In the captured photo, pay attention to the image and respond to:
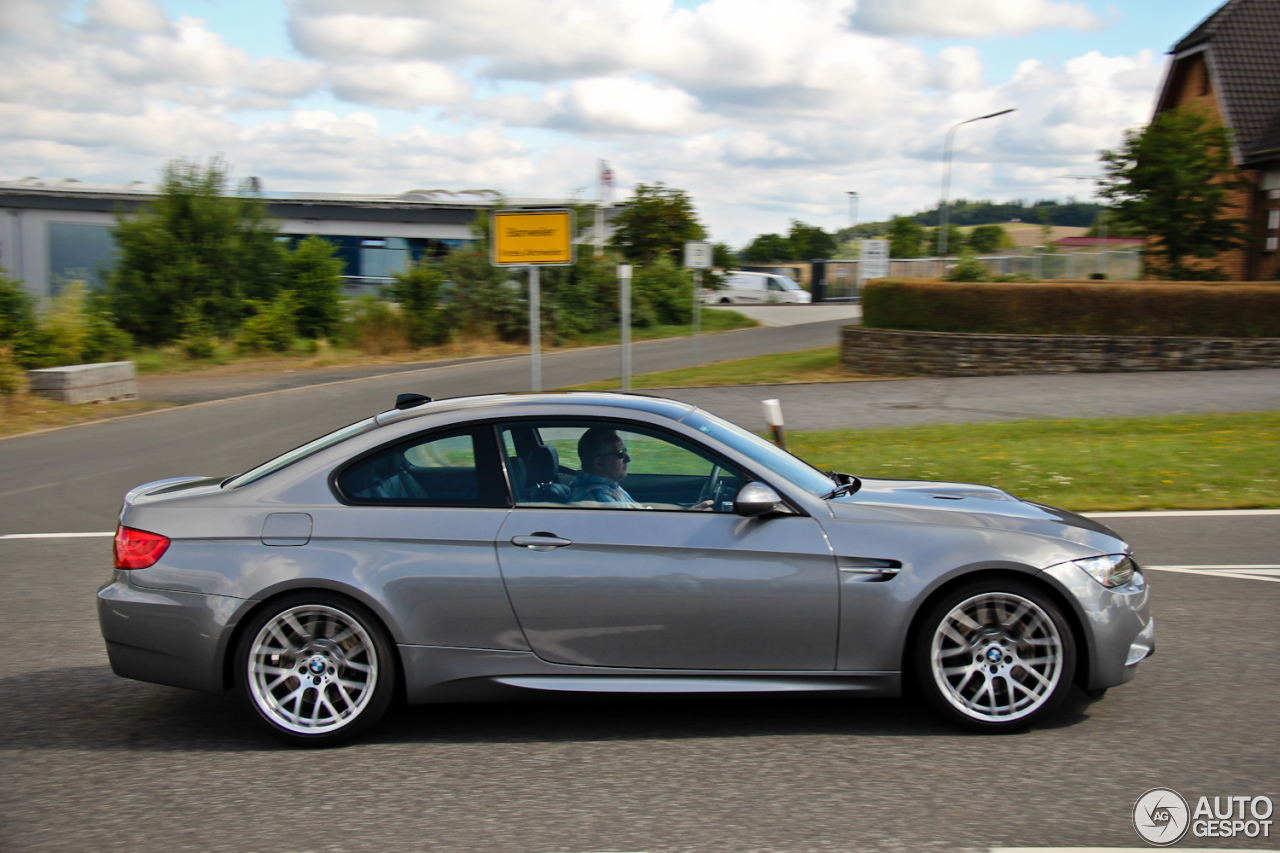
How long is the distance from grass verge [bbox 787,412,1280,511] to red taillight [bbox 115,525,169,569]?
7657 mm

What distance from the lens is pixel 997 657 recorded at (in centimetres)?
440

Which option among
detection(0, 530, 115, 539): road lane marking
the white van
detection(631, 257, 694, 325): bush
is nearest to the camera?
detection(0, 530, 115, 539): road lane marking

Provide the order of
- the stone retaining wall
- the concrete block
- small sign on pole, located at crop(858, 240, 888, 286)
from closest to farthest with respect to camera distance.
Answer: the concrete block
the stone retaining wall
small sign on pole, located at crop(858, 240, 888, 286)

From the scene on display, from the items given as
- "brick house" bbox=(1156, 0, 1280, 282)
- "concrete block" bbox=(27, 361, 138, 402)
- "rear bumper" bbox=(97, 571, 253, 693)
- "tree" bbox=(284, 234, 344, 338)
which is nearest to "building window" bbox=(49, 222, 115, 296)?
"tree" bbox=(284, 234, 344, 338)

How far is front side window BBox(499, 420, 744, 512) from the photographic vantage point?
4594 millimetres

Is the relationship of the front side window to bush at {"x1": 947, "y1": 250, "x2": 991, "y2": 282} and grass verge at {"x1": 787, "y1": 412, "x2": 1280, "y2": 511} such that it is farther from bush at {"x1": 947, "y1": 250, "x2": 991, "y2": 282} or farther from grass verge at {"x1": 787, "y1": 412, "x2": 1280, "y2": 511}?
bush at {"x1": 947, "y1": 250, "x2": 991, "y2": 282}

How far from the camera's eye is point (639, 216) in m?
39.2

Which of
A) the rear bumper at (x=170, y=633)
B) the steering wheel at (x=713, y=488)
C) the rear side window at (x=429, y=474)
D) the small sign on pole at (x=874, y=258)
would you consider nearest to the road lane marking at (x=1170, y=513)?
the steering wheel at (x=713, y=488)

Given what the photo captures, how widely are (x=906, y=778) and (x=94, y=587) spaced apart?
5.75 metres

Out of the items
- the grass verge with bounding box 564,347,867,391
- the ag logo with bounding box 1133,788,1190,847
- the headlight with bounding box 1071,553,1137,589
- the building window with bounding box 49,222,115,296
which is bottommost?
the ag logo with bounding box 1133,788,1190,847

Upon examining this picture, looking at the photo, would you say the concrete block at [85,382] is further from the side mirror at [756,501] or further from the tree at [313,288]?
the side mirror at [756,501]

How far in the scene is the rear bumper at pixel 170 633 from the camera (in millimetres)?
4422

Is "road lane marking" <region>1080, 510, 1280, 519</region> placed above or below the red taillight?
below

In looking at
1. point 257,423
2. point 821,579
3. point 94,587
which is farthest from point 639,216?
point 821,579
